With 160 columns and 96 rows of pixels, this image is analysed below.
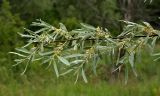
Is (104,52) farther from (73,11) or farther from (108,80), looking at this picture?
(73,11)

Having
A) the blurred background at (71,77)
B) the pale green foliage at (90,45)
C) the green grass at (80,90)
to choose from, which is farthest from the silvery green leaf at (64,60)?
the green grass at (80,90)

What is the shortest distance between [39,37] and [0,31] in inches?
374

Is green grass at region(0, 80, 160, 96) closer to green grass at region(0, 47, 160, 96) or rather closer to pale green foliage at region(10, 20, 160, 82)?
green grass at region(0, 47, 160, 96)

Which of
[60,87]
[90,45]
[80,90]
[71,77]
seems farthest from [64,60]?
[71,77]

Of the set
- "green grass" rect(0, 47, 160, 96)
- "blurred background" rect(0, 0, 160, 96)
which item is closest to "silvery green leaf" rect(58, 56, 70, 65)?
"blurred background" rect(0, 0, 160, 96)

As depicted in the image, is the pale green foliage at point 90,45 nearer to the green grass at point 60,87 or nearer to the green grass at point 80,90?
the green grass at point 60,87

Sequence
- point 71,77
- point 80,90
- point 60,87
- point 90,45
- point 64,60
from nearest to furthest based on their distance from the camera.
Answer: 1. point 64,60
2. point 90,45
3. point 80,90
4. point 60,87
5. point 71,77

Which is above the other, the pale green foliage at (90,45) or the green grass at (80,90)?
the pale green foliage at (90,45)

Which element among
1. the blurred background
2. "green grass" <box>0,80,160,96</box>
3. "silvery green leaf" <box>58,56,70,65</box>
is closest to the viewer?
"silvery green leaf" <box>58,56,70,65</box>

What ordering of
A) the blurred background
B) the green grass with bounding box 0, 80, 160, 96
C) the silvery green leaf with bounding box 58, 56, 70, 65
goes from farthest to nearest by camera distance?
the blurred background < the green grass with bounding box 0, 80, 160, 96 < the silvery green leaf with bounding box 58, 56, 70, 65

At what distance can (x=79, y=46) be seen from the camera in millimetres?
1929

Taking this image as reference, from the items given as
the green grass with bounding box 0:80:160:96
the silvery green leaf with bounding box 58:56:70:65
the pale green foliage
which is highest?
the pale green foliage

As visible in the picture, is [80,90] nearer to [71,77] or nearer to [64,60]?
[71,77]

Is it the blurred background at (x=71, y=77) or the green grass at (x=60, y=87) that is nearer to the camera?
the green grass at (x=60, y=87)
